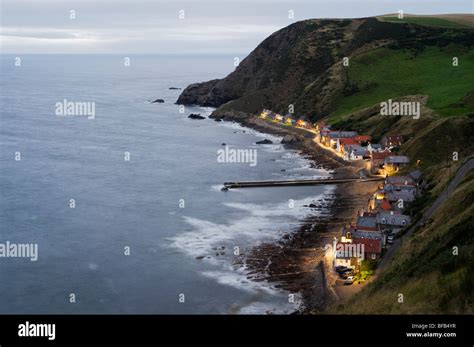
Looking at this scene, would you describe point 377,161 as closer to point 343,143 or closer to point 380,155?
point 380,155

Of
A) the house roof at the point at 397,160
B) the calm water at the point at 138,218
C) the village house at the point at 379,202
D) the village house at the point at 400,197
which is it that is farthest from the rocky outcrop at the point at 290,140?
the village house at the point at 400,197

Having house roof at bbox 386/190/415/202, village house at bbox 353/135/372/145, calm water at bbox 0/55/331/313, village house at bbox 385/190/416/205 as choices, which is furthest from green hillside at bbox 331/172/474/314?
village house at bbox 353/135/372/145

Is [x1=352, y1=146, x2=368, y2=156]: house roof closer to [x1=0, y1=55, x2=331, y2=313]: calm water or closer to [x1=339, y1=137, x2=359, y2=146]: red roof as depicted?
[x1=339, y1=137, x2=359, y2=146]: red roof

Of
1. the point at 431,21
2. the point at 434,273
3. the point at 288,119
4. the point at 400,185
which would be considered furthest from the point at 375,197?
the point at 431,21

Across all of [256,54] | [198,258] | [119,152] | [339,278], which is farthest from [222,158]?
[256,54]

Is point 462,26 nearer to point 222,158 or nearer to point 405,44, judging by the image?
point 405,44

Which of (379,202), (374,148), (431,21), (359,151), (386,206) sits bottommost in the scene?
(386,206)

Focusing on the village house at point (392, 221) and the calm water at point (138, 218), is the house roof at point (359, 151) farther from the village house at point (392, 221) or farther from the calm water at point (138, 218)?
the village house at point (392, 221)
